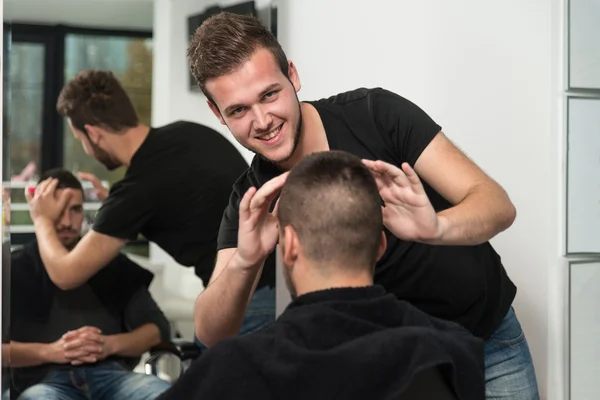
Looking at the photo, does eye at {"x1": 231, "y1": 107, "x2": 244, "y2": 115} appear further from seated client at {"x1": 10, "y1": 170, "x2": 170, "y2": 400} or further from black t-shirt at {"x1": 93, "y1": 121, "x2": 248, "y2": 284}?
seated client at {"x1": 10, "y1": 170, "x2": 170, "y2": 400}

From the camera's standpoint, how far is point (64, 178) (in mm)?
2105

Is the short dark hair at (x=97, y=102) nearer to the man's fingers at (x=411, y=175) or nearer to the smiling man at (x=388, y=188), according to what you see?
the smiling man at (x=388, y=188)

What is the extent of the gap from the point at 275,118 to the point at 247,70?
0.12 metres

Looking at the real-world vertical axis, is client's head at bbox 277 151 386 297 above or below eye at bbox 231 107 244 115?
below

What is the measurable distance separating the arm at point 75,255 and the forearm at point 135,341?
189mm

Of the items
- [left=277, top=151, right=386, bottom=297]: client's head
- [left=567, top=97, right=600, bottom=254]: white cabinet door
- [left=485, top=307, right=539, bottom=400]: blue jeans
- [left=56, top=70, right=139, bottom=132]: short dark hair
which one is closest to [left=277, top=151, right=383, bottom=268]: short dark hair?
[left=277, top=151, right=386, bottom=297]: client's head

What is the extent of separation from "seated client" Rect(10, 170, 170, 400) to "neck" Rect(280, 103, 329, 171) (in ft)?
2.19

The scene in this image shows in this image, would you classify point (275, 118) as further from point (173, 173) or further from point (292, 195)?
point (173, 173)

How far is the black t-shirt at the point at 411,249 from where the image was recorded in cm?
173

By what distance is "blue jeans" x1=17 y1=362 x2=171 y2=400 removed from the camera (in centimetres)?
212

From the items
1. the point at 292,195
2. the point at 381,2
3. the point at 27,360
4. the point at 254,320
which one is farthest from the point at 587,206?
the point at 27,360

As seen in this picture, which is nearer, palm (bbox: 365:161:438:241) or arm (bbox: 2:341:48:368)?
palm (bbox: 365:161:438:241)

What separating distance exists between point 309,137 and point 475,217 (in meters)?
0.42

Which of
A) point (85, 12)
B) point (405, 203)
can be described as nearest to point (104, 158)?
point (85, 12)
